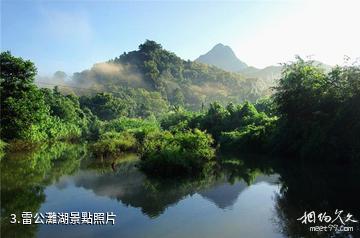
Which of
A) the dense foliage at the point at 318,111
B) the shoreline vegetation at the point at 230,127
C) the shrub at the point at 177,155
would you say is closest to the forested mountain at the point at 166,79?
the shoreline vegetation at the point at 230,127

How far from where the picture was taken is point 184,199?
47.6ft

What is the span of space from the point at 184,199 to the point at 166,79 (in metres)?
107

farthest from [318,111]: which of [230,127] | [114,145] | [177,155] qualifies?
[230,127]

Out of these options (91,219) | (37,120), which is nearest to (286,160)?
(91,219)

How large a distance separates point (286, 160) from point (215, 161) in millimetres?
4545

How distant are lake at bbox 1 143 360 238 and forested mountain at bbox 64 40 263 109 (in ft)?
270

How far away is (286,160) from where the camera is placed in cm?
2486

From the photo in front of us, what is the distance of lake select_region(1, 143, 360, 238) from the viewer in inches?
420

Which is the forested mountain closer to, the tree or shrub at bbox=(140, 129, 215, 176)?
the tree
